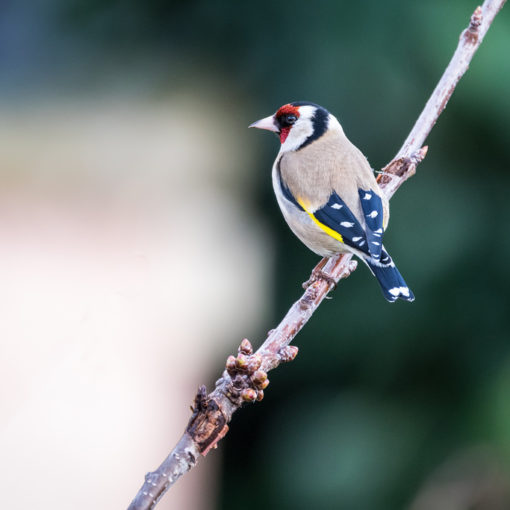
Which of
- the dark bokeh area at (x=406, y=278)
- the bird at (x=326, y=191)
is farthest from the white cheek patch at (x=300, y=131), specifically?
the dark bokeh area at (x=406, y=278)

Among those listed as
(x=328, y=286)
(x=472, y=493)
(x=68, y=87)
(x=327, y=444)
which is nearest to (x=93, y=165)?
(x=68, y=87)

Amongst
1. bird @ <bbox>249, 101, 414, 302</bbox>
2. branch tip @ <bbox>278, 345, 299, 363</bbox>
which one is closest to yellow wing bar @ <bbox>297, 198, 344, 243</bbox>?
bird @ <bbox>249, 101, 414, 302</bbox>

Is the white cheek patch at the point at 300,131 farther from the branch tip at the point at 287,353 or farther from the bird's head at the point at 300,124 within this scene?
the branch tip at the point at 287,353

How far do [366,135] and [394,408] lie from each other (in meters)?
1.26

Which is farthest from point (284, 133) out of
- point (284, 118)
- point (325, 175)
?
point (325, 175)

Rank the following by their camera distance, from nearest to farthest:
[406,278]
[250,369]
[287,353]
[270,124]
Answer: [250,369]
[287,353]
[270,124]
[406,278]

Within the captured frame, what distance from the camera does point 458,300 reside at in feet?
11.6

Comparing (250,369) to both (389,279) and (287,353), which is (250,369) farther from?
(389,279)

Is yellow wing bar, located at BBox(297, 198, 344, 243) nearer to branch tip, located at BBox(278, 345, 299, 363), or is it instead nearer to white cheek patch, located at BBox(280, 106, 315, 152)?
white cheek patch, located at BBox(280, 106, 315, 152)

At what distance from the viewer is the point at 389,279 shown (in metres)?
1.84

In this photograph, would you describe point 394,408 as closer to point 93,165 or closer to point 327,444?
point 327,444

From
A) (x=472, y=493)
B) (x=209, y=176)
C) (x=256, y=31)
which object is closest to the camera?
(x=472, y=493)

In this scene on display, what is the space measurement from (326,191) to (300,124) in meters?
0.23

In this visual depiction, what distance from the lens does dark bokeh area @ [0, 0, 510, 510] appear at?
11.3ft
